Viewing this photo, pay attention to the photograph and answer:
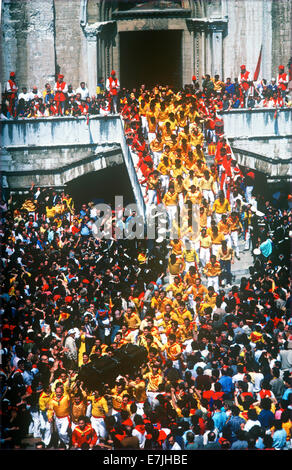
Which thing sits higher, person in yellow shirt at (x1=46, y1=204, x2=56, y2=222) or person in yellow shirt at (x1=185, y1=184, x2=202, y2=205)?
person in yellow shirt at (x1=185, y1=184, x2=202, y2=205)

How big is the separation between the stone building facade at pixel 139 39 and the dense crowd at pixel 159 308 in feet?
Answer: 4.78

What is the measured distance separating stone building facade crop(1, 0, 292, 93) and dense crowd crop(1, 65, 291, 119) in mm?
285

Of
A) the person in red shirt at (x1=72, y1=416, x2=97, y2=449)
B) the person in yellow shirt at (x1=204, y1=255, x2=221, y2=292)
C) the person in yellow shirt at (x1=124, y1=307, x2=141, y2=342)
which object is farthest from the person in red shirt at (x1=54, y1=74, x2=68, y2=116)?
the person in red shirt at (x1=72, y1=416, x2=97, y2=449)

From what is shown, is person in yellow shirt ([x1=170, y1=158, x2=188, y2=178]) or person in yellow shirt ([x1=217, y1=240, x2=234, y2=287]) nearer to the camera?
person in yellow shirt ([x1=217, y1=240, x2=234, y2=287])

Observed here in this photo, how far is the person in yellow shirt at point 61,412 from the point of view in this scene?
16.9 metres

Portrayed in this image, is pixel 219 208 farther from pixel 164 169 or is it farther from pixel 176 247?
pixel 164 169

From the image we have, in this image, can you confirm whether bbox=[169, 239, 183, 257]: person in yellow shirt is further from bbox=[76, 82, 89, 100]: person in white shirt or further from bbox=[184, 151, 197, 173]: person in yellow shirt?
bbox=[76, 82, 89, 100]: person in white shirt

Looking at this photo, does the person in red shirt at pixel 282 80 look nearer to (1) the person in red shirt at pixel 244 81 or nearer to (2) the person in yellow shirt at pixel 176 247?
(1) the person in red shirt at pixel 244 81

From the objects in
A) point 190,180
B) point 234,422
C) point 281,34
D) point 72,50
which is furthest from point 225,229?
point 72,50

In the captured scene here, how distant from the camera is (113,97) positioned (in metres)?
23.3

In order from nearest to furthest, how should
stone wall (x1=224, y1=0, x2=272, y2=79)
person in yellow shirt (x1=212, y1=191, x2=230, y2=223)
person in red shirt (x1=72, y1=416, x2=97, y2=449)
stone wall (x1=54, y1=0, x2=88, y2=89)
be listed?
person in red shirt (x1=72, y1=416, x2=97, y2=449) → person in yellow shirt (x1=212, y1=191, x2=230, y2=223) → stone wall (x1=224, y1=0, x2=272, y2=79) → stone wall (x1=54, y1=0, x2=88, y2=89)

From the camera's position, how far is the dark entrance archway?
24141 millimetres
